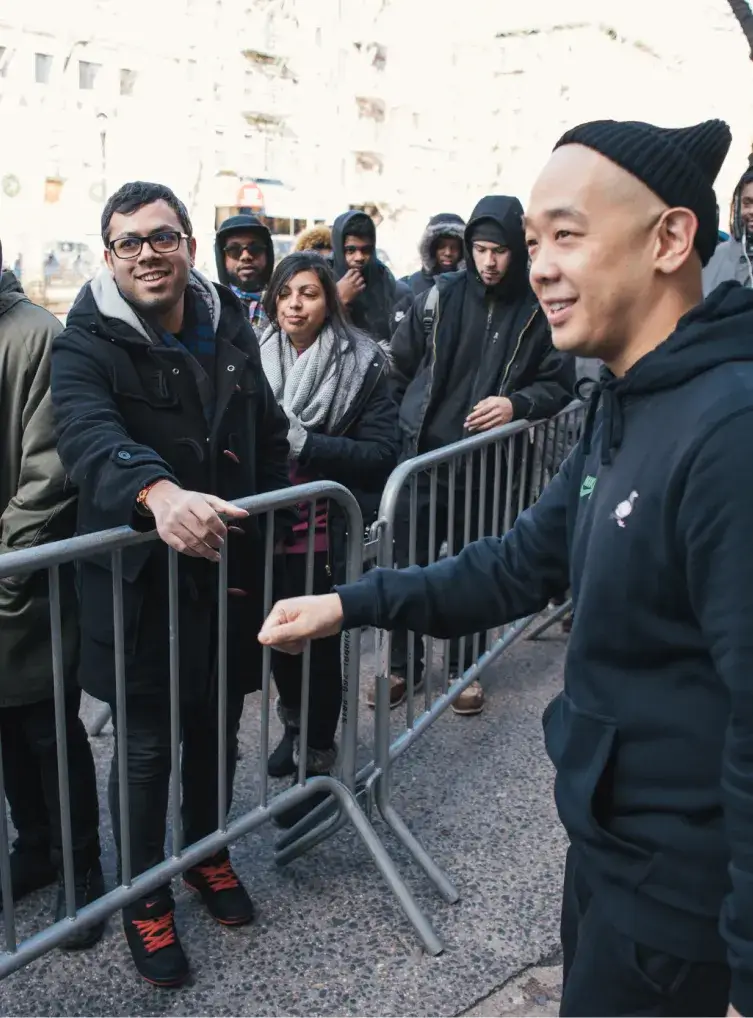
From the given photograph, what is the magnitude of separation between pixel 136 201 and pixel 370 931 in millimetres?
2099

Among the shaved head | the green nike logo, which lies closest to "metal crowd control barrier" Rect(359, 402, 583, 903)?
the green nike logo

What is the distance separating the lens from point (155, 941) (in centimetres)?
268

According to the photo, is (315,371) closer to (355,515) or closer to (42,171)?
(355,515)

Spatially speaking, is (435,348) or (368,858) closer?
(368,858)

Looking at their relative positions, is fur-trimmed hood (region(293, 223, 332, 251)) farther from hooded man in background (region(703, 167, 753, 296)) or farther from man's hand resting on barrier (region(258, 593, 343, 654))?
man's hand resting on barrier (region(258, 593, 343, 654))

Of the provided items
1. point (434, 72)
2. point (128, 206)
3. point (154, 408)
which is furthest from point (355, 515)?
point (434, 72)

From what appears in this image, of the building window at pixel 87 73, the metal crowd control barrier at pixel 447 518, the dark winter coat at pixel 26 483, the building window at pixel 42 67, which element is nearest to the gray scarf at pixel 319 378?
the metal crowd control barrier at pixel 447 518

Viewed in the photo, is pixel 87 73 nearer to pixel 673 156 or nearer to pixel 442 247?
pixel 442 247

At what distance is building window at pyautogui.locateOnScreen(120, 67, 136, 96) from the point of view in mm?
31062

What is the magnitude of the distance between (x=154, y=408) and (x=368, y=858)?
163 cm

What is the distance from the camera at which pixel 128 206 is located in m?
2.67

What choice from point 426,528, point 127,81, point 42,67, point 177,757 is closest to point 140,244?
point 177,757

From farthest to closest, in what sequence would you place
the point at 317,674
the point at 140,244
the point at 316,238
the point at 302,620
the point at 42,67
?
1. the point at 42,67
2. the point at 316,238
3. the point at 317,674
4. the point at 140,244
5. the point at 302,620

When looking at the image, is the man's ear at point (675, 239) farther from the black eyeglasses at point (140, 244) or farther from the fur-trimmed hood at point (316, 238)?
the fur-trimmed hood at point (316, 238)
